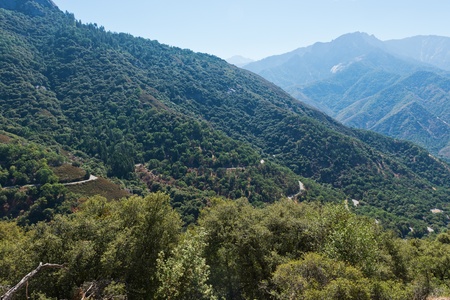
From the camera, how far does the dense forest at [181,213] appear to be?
20750mm

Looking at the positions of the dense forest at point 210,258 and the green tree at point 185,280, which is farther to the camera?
the dense forest at point 210,258

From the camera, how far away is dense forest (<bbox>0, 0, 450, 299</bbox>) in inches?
817

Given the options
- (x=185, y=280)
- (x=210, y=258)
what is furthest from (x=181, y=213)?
(x=185, y=280)

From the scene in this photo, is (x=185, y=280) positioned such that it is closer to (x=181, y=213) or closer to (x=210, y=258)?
(x=210, y=258)

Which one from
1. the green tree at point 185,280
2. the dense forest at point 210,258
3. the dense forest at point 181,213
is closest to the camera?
Result: the green tree at point 185,280

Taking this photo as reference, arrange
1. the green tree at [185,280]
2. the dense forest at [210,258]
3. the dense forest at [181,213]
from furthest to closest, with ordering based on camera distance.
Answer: the dense forest at [181,213]
the dense forest at [210,258]
the green tree at [185,280]

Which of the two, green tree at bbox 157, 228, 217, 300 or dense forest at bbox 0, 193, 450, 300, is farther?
dense forest at bbox 0, 193, 450, 300

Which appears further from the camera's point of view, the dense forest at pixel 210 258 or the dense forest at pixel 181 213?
the dense forest at pixel 181 213

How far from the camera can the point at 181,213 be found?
104 meters

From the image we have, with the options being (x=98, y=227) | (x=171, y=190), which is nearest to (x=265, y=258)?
(x=98, y=227)

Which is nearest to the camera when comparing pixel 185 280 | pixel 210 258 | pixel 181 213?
pixel 185 280

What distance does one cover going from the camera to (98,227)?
82.0ft

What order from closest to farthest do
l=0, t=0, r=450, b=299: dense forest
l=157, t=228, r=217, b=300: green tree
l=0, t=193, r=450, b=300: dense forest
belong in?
l=157, t=228, r=217, b=300: green tree, l=0, t=193, r=450, b=300: dense forest, l=0, t=0, r=450, b=299: dense forest

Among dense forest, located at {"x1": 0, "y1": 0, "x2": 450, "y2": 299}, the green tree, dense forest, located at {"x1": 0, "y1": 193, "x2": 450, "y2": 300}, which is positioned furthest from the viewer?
dense forest, located at {"x1": 0, "y1": 0, "x2": 450, "y2": 299}
